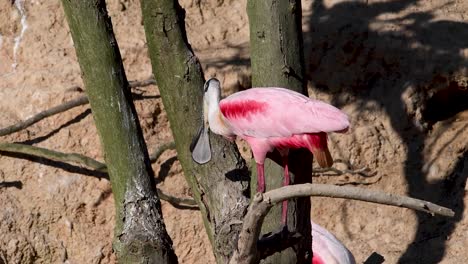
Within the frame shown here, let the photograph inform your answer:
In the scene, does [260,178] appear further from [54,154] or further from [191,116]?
[54,154]

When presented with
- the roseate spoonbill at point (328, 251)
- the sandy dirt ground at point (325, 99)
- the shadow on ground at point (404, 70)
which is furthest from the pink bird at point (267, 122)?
the shadow on ground at point (404, 70)

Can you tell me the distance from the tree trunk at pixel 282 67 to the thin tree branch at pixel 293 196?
0.58m

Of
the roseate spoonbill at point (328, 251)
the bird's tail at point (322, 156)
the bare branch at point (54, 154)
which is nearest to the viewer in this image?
the bird's tail at point (322, 156)

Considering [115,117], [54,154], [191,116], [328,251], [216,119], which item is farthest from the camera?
[54,154]

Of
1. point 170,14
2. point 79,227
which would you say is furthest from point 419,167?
point 170,14

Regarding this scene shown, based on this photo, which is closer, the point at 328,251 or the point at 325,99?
the point at 328,251

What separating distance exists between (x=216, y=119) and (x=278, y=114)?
10.6 inches

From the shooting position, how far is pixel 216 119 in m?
4.60

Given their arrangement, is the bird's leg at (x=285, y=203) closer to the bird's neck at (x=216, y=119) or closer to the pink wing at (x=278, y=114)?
the pink wing at (x=278, y=114)

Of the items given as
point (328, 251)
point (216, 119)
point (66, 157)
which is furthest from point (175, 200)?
point (216, 119)

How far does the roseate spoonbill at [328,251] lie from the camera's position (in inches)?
219

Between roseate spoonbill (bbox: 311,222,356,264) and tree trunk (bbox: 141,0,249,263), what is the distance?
40.5 inches

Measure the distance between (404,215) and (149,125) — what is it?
5.18ft

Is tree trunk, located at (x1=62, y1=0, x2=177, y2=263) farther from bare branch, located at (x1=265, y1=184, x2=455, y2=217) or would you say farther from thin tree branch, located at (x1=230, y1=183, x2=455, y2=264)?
bare branch, located at (x1=265, y1=184, x2=455, y2=217)
